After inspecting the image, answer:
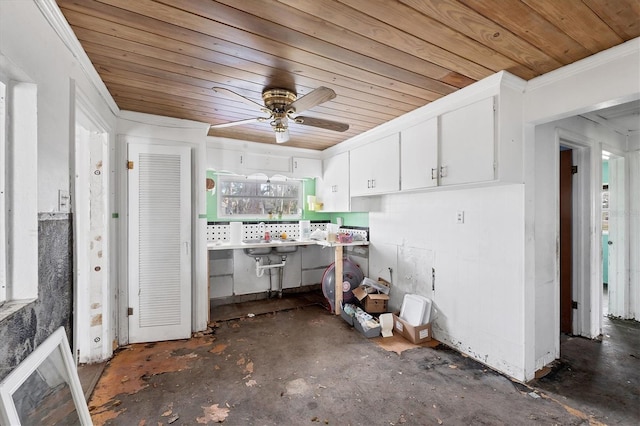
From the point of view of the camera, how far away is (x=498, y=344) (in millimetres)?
2348

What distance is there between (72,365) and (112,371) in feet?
3.64

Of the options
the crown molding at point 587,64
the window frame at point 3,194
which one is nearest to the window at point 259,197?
the window frame at point 3,194

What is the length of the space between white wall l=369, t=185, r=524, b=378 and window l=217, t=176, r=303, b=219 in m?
1.78

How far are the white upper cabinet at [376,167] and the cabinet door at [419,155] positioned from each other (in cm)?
10

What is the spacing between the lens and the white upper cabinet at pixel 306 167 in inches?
167

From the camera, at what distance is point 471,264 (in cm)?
257

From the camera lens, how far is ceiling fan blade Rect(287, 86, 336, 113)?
5.73ft

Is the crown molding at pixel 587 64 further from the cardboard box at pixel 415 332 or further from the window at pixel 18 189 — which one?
the window at pixel 18 189

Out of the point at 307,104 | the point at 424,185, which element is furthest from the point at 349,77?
the point at 424,185

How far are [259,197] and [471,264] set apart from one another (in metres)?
2.98

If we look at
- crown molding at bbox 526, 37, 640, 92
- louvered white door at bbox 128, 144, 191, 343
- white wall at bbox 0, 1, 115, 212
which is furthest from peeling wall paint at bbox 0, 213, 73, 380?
crown molding at bbox 526, 37, 640, 92

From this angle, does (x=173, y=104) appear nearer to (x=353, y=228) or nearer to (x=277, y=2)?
(x=277, y=2)

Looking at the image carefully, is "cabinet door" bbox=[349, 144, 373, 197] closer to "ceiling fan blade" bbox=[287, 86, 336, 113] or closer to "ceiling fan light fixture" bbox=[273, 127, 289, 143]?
"ceiling fan light fixture" bbox=[273, 127, 289, 143]

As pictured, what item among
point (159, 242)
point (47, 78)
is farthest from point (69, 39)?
point (159, 242)
